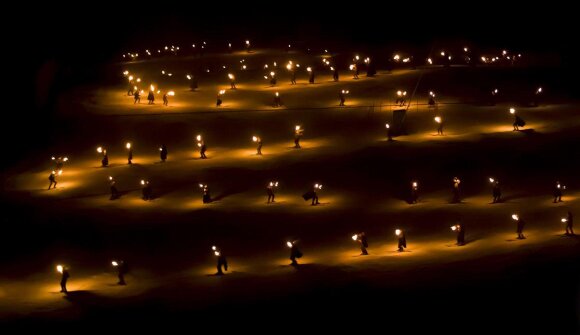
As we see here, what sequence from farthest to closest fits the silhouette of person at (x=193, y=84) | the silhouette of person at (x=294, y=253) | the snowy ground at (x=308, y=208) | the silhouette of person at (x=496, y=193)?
the silhouette of person at (x=193, y=84) < the silhouette of person at (x=496, y=193) < the silhouette of person at (x=294, y=253) < the snowy ground at (x=308, y=208)

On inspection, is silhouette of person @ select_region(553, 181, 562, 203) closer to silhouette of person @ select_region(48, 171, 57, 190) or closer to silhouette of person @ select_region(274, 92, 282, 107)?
silhouette of person @ select_region(274, 92, 282, 107)

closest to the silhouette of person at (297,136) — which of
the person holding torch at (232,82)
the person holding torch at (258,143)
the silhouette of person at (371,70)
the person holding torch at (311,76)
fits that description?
the person holding torch at (258,143)

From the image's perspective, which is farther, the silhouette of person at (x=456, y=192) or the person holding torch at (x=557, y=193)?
the silhouette of person at (x=456, y=192)

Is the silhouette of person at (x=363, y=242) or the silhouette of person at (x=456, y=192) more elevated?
the silhouette of person at (x=456, y=192)

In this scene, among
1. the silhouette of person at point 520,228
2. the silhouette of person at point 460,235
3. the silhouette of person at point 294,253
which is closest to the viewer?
the silhouette of person at point 294,253

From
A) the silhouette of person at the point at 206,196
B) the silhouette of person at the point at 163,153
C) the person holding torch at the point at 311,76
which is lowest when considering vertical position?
the silhouette of person at the point at 206,196

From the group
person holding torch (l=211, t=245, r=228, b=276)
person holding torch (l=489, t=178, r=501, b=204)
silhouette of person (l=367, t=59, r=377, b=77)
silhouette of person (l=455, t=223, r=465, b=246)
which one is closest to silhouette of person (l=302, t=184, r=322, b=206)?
person holding torch (l=211, t=245, r=228, b=276)

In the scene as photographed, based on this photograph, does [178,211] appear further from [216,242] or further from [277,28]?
[277,28]

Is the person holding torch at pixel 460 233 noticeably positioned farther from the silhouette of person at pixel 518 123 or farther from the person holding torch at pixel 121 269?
the silhouette of person at pixel 518 123
